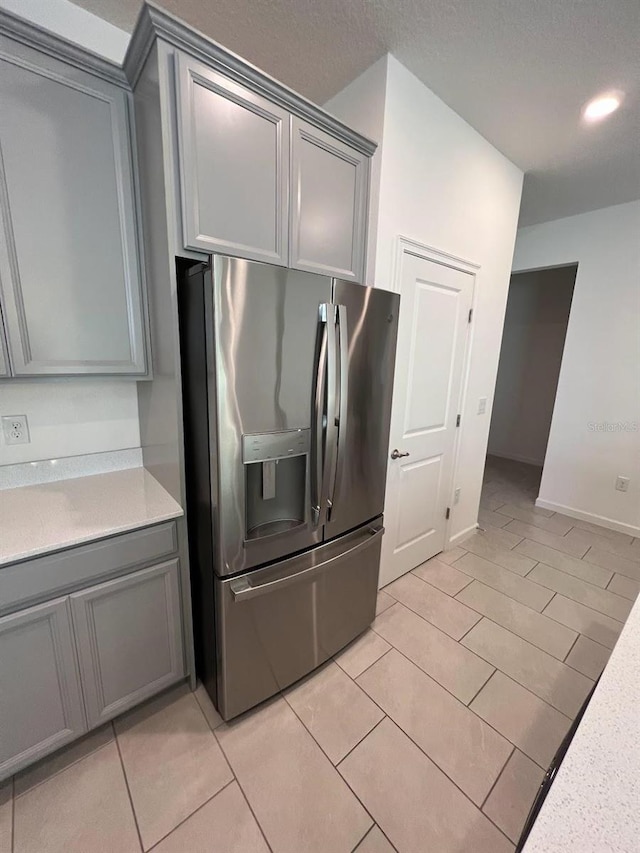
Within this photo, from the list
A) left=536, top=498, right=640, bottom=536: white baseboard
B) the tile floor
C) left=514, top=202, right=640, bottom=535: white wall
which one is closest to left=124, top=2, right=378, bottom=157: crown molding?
the tile floor

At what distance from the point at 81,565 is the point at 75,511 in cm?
25

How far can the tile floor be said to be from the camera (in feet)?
3.68

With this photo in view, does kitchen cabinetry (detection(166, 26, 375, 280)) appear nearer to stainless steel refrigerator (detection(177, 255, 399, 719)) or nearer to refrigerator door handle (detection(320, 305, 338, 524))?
stainless steel refrigerator (detection(177, 255, 399, 719))

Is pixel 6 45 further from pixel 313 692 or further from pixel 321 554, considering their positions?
pixel 313 692

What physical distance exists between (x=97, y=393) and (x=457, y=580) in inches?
97.1

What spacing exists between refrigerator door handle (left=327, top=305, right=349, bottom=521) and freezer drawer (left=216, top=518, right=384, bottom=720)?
265 mm

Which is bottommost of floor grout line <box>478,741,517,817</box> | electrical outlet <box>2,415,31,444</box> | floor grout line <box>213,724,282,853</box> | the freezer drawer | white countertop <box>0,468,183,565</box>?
floor grout line <box>213,724,282,853</box>

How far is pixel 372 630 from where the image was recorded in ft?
6.43

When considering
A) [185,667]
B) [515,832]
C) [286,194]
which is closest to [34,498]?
[185,667]

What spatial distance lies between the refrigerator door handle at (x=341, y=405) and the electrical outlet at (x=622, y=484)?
309cm

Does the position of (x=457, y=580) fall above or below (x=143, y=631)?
below

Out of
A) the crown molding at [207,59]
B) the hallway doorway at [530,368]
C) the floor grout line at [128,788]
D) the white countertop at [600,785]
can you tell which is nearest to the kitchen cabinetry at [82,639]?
the floor grout line at [128,788]

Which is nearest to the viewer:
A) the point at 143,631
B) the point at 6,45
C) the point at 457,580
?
the point at 6,45

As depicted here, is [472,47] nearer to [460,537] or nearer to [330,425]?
[330,425]
